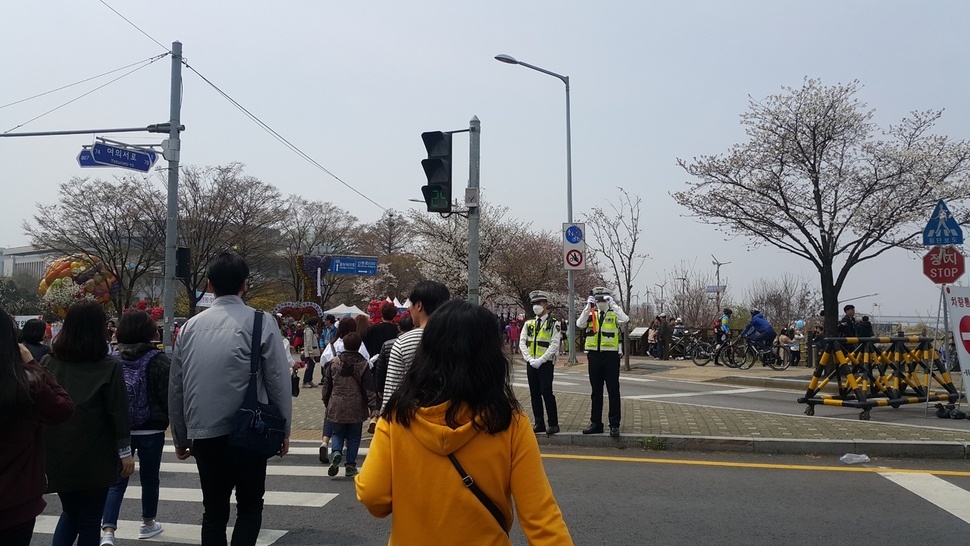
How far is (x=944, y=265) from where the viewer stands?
1166 cm

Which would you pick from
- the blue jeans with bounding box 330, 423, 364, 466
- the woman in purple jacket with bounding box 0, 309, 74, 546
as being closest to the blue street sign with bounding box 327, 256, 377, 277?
the blue jeans with bounding box 330, 423, 364, 466

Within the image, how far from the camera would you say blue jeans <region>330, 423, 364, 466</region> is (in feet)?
25.3

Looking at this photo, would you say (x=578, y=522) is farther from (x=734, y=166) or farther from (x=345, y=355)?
(x=734, y=166)

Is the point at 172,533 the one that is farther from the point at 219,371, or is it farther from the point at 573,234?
the point at 573,234

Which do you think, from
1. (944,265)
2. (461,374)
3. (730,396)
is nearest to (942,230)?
(944,265)

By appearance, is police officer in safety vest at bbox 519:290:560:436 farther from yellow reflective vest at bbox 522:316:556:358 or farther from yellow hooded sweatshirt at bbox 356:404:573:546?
yellow hooded sweatshirt at bbox 356:404:573:546

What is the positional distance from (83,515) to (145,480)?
4.12 ft

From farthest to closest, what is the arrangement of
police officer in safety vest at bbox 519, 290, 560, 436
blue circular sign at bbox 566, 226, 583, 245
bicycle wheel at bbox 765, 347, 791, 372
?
blue circular sign at bbox 566, 226, 583, 245
bicycle wheel at bbox 765, 347, 791, 372
police officer in safety vest at bbox 519, 290, 560, 436

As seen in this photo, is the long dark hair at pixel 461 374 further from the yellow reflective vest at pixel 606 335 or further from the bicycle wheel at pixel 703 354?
the bicycle wheel at pixel 703 354

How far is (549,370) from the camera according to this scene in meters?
9.43

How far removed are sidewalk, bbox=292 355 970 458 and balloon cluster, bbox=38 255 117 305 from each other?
38077 millimetres

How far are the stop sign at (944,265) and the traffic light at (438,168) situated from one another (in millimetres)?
7487

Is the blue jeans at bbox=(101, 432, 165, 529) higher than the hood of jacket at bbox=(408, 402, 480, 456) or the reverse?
the reverse

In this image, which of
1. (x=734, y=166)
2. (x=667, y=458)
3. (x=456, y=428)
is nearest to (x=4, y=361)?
(x=456, y=428)
